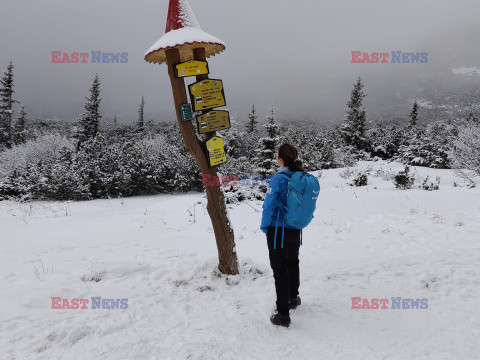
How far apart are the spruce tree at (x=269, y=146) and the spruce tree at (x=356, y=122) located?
57.4 feet

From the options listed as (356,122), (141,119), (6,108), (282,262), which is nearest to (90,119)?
(6,108)

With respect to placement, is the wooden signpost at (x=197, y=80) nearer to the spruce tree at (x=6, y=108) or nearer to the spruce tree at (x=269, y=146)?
the spruce tree at (x=269, y=146)

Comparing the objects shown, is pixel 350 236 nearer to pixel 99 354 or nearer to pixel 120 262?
pixel 120 262

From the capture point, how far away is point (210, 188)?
157 inches

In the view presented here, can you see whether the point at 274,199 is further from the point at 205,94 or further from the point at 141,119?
the point at 141,119

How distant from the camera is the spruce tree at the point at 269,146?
18.4 meters

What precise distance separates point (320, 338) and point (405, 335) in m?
0.79

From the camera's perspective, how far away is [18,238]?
6500 mm

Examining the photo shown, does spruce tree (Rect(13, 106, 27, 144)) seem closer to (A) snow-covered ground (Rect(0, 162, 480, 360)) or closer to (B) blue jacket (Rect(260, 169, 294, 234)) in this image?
(A) snow-covered ground (Rect(0, 162, 480, 360))

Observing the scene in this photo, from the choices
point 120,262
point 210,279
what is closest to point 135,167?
point 120,262

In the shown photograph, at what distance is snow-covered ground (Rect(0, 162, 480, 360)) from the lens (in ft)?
8.42

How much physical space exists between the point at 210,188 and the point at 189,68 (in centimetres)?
160
